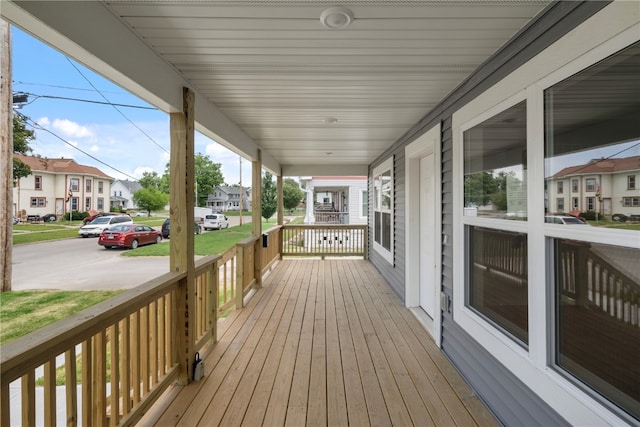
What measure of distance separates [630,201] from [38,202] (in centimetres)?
485

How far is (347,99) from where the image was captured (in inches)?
105

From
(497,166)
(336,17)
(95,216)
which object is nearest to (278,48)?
(336,17)

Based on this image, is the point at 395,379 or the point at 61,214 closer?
the point at 395,379

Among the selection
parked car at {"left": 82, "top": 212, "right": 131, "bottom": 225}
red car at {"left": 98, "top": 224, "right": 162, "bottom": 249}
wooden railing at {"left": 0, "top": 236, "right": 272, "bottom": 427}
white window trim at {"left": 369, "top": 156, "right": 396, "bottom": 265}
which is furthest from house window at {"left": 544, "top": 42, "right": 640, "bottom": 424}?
red car at {"left": 98, "top": 224, "right": 162, "bottom": 249}

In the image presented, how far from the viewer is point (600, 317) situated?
3.78 feet

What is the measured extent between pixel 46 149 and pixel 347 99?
4.11 meters

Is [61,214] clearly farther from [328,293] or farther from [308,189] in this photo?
[308,189]

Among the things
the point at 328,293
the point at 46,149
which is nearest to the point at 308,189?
the point at 328,293

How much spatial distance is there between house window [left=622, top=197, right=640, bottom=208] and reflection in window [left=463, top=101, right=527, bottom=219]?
21.0 inches

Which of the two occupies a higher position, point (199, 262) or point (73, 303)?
point (199, 262)

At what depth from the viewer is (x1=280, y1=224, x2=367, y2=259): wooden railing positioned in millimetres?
7363

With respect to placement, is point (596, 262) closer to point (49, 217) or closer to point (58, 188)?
point (49, 217)

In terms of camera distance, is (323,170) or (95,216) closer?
(95,216)

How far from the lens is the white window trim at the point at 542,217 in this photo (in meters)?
1.05
